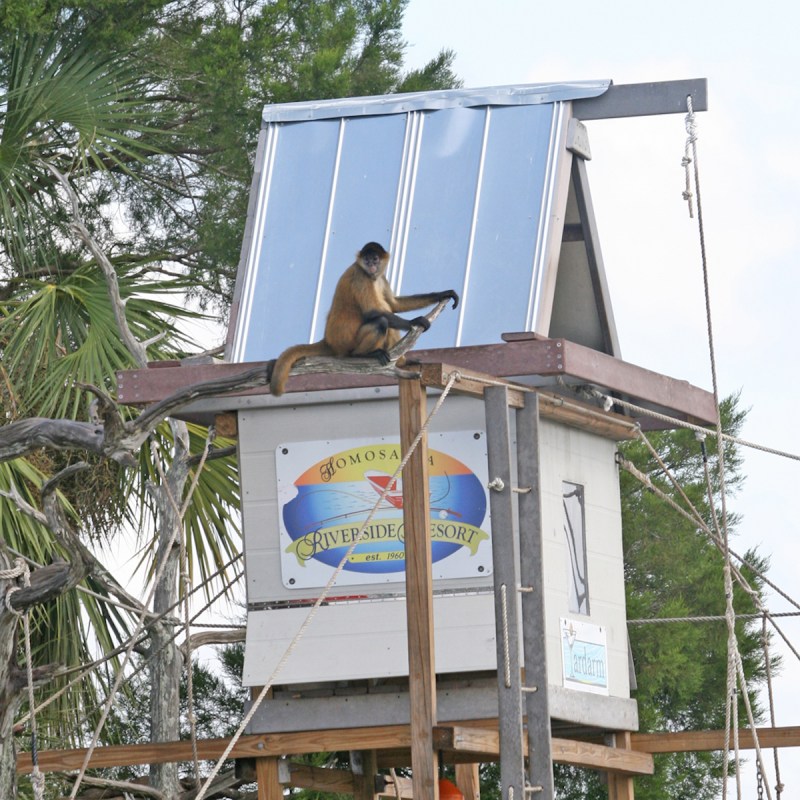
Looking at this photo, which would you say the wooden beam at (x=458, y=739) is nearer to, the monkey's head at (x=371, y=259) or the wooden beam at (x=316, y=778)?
the wooden beam at (x=316, y=778)

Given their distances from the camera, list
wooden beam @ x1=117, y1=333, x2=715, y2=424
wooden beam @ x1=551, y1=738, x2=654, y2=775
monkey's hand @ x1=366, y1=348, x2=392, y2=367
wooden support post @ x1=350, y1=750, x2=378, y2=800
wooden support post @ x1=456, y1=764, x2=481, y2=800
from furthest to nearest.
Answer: wooden support post @ x1=456, y1=764, x2=481, y2=800, wooden support post @ x1=350, y1=750, x2=378, y2=800, wooden beam @ x1=551, y1=738, x2=654, y2=775, wooden beam @ x1=117, y1=333, x2=715, y2=424, monkey's hand @ x1=366, y1=348, x2=392, y2=367

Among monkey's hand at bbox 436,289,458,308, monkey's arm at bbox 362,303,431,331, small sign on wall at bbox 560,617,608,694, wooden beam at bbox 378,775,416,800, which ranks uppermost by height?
monkey's hand at bbox 436,289,458,308

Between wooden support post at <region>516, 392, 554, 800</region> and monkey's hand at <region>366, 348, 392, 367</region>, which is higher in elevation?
monkey's hand at <region>366, 348, 392, 367</region>

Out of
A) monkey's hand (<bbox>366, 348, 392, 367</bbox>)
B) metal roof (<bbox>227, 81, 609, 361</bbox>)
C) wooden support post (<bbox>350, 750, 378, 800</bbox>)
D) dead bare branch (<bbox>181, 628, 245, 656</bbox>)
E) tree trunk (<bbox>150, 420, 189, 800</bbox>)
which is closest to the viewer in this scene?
monkey's hand (<bbox>366, 348, 392, 367</bbox>)

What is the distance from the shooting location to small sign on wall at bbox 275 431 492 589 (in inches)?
428

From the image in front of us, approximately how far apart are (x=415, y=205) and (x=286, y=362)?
2618mm

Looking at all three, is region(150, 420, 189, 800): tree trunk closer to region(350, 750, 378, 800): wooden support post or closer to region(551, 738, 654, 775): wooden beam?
region(350, 750, 378, 800): wooden support post

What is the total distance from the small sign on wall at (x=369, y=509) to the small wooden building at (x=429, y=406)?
12 mm

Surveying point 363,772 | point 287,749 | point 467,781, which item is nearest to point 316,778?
point 363,772

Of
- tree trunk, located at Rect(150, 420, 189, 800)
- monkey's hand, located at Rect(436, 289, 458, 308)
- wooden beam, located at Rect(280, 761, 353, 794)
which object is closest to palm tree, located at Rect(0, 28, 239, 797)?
Result: tree trunk, located at Rect(150, 420, 189, 800)

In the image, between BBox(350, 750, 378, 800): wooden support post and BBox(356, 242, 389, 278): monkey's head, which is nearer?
BBox(356, 242, 389, 278): monkey's head

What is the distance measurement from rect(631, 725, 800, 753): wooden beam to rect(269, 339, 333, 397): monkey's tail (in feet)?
12.2

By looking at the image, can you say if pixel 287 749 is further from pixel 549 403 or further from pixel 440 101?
pixel 440 101

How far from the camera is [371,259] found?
10156 mm
